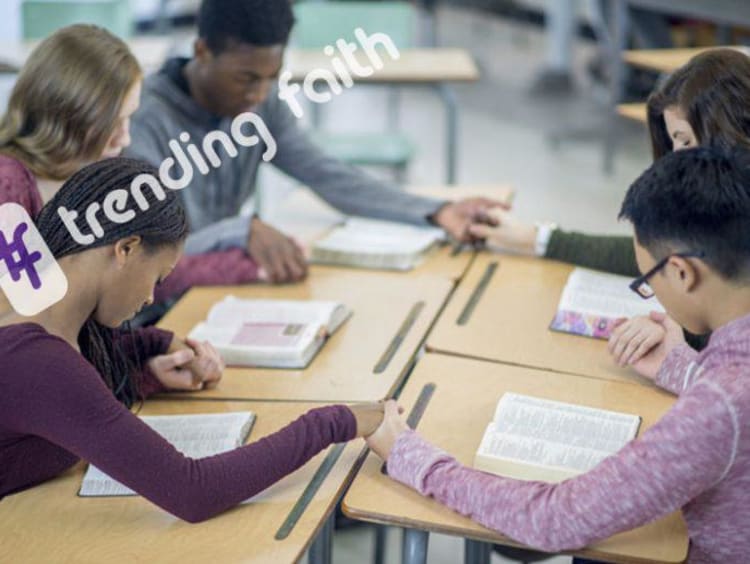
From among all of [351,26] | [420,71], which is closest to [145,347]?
[420,71]

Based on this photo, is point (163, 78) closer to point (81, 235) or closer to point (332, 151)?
point (81, 235)

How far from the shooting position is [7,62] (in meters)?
3.93

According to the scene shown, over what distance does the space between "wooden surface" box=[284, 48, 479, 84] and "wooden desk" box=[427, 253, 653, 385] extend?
172cm

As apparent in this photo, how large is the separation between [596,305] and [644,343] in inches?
10.8

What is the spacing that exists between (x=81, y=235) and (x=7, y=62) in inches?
111

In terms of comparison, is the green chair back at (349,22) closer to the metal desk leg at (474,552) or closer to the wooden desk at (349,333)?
the wooden desk at (349,333)

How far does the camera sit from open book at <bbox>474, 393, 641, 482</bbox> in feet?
4.67

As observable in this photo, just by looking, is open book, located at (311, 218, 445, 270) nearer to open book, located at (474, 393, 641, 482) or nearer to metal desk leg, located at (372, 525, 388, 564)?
metal desk leg, located at (372, 525, 388, 564)

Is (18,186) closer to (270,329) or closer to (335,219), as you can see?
(270,329)

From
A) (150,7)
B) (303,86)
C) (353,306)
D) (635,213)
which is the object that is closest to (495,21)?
(150,7)

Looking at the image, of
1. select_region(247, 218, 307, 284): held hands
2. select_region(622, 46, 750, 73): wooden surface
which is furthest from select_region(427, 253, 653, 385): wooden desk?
select_region(622, 46, 750, 73): wooden surface

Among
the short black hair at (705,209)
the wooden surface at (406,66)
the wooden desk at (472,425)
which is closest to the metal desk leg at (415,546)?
the wooden desk at (472,425)

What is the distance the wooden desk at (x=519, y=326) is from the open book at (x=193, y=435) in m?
0.43

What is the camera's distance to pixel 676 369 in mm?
1698
